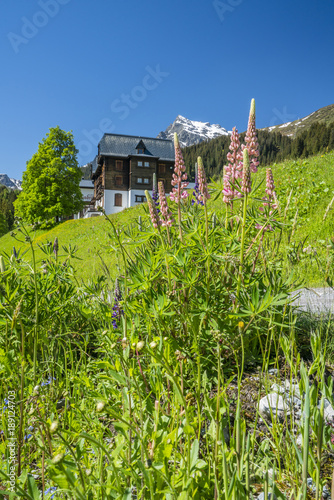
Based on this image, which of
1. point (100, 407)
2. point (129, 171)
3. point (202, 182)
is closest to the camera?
point (100, 407)

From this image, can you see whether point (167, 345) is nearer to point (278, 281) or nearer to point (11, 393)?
point (278, 281)

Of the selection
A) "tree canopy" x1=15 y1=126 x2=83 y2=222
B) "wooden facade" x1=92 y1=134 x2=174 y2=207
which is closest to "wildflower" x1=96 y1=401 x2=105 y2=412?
"tree canopy" x1=15 y1=126 x2=83 y2=222

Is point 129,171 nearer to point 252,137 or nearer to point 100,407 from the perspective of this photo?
point 252,137

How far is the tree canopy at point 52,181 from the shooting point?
117 feet

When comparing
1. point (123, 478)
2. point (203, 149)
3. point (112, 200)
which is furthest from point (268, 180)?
point (203, 149)

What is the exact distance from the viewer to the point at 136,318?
1.98m

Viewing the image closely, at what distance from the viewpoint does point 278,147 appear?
92.2 meters

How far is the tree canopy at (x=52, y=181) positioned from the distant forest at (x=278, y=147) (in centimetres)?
1405

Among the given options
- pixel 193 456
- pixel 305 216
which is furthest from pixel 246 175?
pixel 305 216

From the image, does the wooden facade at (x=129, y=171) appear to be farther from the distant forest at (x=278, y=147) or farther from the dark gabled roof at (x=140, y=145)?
the distant forest at (x=278, y=147)

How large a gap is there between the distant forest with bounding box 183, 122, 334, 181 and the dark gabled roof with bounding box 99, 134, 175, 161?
19.4 feet

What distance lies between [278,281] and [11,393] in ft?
5.38

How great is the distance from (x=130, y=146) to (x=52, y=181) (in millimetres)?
15910

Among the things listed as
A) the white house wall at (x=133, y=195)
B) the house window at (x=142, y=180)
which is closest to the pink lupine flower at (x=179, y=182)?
the white house wall at (x=133, y=195)
